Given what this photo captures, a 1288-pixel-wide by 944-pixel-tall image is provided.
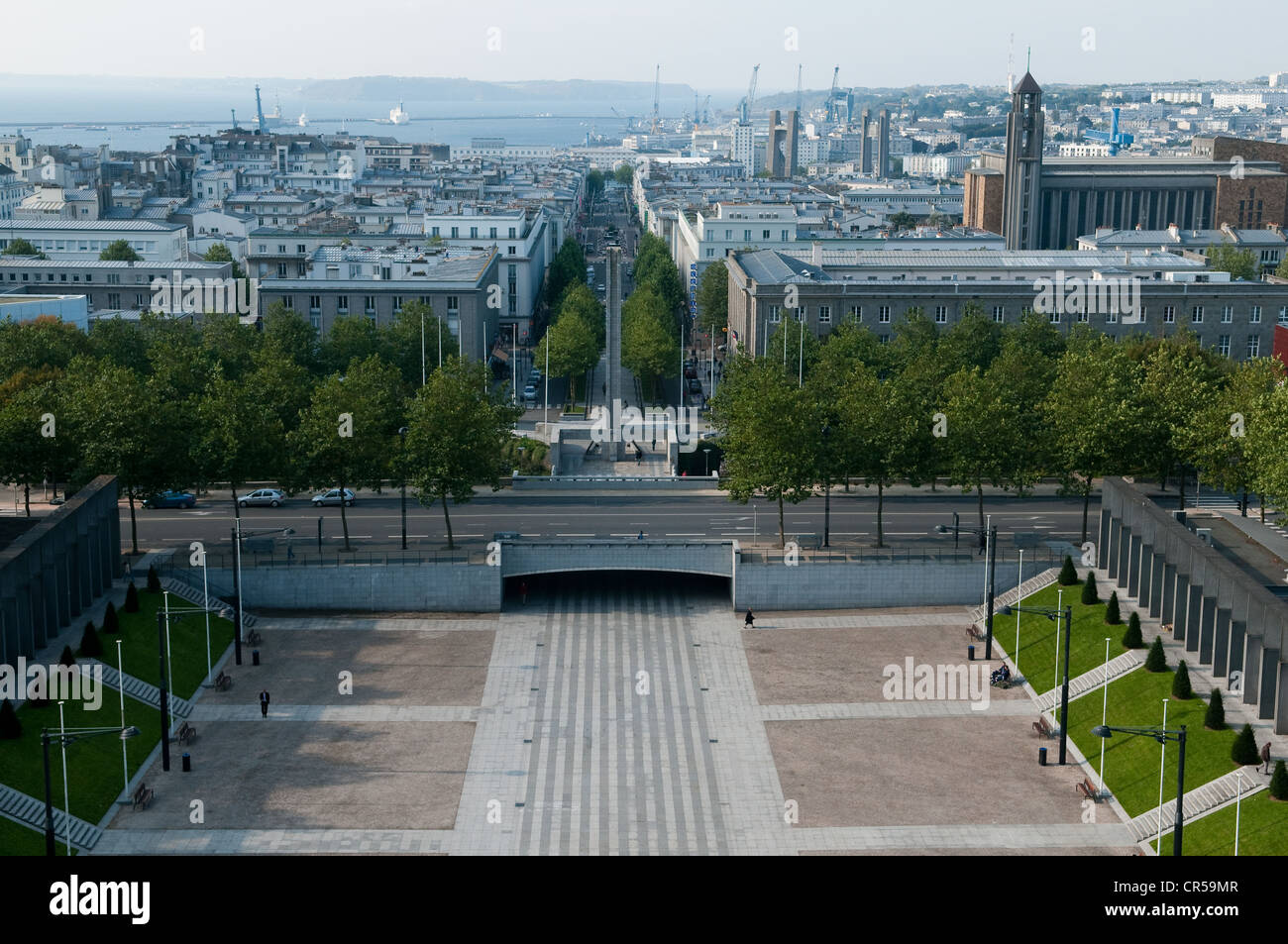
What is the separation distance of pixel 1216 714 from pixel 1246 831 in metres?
6.86

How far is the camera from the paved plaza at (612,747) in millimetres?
48719

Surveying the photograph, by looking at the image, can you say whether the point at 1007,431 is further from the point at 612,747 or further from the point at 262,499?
the point at 262,499

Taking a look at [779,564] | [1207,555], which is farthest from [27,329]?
[1207,555]

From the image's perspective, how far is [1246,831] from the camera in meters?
46.4

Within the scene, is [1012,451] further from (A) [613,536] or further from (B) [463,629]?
(B) [463,629]

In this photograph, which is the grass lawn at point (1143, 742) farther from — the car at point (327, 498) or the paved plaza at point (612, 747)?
the car at point (327, 498)

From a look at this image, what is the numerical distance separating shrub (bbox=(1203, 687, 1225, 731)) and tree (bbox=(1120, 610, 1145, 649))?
336 inches

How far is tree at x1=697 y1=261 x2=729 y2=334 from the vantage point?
14612cm

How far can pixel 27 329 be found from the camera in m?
98.6

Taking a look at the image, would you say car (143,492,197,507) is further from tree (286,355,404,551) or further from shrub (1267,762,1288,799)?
shrub (1267,762,1288,799)

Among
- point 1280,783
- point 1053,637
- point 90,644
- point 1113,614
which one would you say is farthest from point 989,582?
point 90,644

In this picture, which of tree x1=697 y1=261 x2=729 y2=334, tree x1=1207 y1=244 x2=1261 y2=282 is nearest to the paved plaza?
tree x1=697 y1=261 x2=729 y2=334

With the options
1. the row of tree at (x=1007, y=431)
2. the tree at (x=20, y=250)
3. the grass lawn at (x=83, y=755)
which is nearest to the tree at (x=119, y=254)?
the tree at (x=20, y=250)

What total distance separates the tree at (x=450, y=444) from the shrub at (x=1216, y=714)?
3756cm
